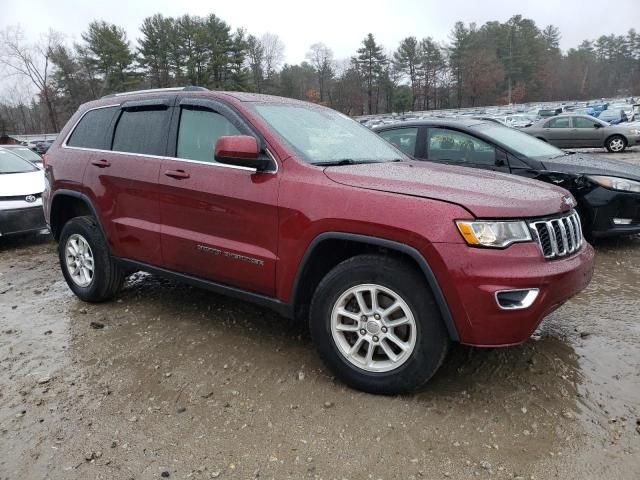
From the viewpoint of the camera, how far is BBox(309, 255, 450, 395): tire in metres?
2.52

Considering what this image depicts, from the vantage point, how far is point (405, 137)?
243 inches

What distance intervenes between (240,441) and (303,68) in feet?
287

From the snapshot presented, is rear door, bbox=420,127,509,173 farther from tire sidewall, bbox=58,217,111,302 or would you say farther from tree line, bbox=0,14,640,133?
tree line, bbox=0,14,640,133

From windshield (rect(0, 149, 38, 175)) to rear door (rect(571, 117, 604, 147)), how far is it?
16831 millimetres

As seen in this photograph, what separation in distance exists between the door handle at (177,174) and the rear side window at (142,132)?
0.24 m

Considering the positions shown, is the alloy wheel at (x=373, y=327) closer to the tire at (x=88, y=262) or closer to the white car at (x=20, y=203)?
the tire at (x=88, y=262)

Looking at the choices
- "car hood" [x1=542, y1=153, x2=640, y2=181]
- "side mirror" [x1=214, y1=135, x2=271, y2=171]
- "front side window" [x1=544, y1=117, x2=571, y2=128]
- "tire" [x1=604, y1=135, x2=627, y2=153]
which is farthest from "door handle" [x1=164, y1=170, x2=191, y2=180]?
"tire" [x1=604, y1=135, x2=627, y2=153]

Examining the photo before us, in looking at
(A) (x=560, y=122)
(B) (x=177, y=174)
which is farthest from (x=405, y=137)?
(A) (x=560, y=122)

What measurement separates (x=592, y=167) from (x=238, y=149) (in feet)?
14.1

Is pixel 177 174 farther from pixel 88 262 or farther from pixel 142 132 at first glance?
pixel 88 262

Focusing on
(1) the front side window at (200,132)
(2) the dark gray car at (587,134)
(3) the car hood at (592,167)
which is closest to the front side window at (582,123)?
(2) the dark gray car at (587,134)

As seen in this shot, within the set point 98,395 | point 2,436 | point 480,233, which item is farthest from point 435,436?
point 2,436

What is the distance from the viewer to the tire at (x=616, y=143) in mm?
17156

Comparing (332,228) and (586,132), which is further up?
(586,132)
